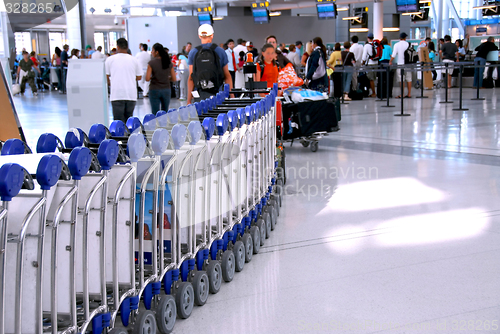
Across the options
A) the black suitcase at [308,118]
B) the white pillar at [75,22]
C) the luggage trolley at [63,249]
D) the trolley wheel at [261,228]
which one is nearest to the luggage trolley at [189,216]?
the luggage trolley at [63,249]

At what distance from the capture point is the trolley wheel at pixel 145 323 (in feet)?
7.45

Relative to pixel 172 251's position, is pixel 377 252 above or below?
below

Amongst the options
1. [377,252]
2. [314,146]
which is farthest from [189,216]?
[314,146]

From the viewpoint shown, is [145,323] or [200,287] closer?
[145,323]

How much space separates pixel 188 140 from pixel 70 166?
1.11 m

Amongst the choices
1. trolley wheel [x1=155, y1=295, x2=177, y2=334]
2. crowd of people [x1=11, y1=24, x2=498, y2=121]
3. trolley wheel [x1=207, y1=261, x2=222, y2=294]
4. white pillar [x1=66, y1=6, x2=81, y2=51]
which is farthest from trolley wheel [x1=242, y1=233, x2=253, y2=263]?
white pillar [x1=66, y1=6, x2=81, y2=51]

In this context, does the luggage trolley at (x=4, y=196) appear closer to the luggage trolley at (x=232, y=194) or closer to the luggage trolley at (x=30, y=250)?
the luggage trolley at (x=30, y=250)

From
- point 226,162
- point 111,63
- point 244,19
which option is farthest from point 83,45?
point 244,19

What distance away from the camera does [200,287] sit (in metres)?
2.84

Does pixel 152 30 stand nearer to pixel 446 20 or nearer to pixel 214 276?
pixel 446 20

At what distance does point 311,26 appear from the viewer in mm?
30703

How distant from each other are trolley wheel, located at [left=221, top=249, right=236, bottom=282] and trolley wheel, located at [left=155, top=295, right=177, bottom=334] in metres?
0.61

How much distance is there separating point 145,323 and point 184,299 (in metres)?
0.39

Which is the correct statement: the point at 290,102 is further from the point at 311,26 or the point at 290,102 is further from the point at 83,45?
the point at 311,26
